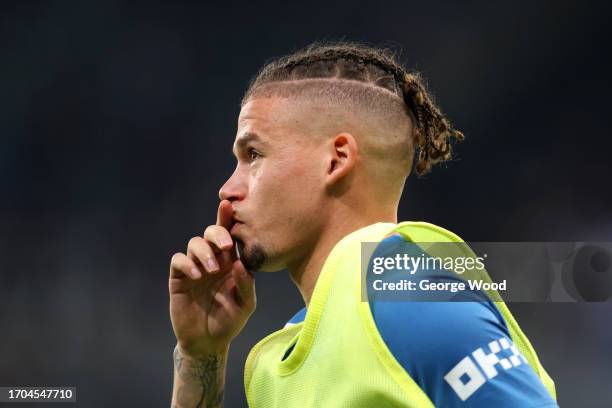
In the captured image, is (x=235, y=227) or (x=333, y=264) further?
(x=235, y=227)

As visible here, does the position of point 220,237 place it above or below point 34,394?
above

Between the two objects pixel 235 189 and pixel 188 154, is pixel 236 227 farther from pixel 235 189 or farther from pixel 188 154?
pixel 188 154

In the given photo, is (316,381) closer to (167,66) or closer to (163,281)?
(163,281)

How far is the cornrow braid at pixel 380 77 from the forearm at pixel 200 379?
635 millimetres

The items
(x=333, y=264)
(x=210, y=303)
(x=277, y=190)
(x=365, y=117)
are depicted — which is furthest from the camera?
(x=210, y=303)

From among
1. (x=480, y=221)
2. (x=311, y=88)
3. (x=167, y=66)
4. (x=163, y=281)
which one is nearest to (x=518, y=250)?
(x=311, y=88)

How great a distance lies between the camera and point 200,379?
1794 millimetres

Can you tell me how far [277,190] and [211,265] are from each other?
8.7 inches

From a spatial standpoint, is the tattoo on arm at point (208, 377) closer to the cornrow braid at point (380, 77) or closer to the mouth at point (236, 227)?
the mouth at point (236, 227)

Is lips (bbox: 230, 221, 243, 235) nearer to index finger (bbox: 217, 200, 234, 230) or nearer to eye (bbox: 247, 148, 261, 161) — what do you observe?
index finger (bbox: 217, 200, 234, 230)

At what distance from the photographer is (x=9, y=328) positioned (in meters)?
4.47

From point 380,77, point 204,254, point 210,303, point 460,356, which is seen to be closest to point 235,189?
point 204,254

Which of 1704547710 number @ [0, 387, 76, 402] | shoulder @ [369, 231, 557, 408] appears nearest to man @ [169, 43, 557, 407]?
shoulder @ [369, 231, 557, 408]

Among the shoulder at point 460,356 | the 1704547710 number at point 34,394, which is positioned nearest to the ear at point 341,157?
the shoulder at point 460,356
